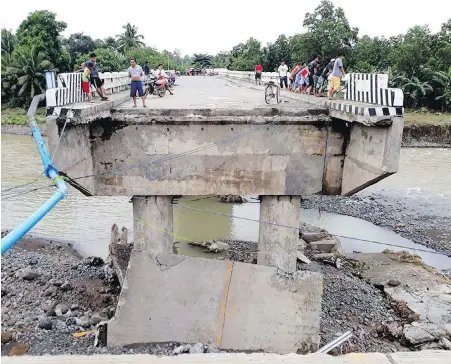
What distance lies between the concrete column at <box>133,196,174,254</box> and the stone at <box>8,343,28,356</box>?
2.92 meters

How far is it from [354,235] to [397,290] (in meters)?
6.15

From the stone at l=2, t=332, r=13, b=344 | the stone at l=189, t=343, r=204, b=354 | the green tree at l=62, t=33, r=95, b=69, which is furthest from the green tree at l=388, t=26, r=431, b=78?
the stone at l=2, t=332, r=13, b=344

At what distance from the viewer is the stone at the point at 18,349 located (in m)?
6.96

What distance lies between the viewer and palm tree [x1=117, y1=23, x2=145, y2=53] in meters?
57.8

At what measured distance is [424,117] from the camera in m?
36.7

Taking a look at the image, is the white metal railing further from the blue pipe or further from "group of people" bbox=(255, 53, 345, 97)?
"group of people" bbox=(255, 53, 345, 97)

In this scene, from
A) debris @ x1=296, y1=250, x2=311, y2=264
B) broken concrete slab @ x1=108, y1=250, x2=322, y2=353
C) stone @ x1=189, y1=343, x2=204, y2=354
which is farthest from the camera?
debris @ x1=296, y1=250, x2=311, y2=264

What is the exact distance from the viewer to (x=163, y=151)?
873 cm

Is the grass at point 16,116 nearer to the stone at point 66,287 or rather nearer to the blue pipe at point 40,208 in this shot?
the stone at point 66,287

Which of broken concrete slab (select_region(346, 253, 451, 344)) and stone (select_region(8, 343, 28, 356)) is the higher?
stone (select_region(8, 343, 28, 356))

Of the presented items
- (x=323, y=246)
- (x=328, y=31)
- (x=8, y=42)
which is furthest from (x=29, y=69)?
(x=323, y=246)

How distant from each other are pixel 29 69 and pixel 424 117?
3397cm

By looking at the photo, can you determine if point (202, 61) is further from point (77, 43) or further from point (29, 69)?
point (29, 69)

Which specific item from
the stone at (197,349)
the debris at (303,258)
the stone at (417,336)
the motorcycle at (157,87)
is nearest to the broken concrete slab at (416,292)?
the stone at (417,336)
